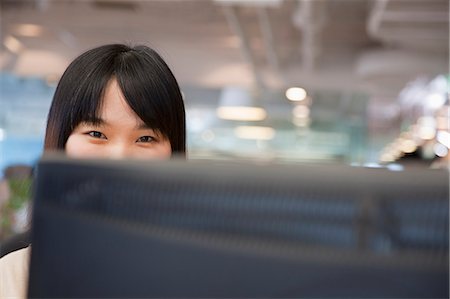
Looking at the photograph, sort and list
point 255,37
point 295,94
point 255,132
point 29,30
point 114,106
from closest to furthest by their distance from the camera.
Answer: point 114,106 < point 255,37 < point 29,30 < point 295,94 < point 255,132

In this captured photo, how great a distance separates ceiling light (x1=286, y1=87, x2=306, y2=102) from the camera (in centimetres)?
1052

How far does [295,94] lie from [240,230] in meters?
10.2

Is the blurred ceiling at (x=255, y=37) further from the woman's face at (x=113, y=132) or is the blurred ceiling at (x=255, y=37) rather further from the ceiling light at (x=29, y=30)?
the woman's face at (x=113, y=132)

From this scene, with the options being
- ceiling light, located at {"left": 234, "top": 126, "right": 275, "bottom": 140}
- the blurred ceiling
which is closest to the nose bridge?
the blurred ceiling

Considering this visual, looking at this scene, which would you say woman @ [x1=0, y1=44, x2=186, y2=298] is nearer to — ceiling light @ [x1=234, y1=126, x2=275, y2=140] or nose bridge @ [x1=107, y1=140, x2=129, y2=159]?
nose bridge @ [x1=107, y1=140, x2=129, y2=159]

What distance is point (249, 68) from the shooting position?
9.80 m

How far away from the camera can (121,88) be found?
118 centimetres

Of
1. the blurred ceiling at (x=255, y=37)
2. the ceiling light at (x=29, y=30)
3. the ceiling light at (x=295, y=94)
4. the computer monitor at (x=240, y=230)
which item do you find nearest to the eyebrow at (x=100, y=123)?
the computer monitor at (x=240, y=230)

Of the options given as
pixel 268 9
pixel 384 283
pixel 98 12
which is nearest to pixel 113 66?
pixel 384 283

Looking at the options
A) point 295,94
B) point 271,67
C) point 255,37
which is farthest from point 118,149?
point 295,94

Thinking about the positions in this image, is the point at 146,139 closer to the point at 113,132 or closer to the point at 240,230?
the point at 113,132

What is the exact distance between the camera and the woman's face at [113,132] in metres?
1.17

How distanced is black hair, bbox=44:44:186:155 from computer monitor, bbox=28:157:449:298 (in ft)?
2.23

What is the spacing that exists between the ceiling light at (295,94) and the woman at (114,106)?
30.5 feet
